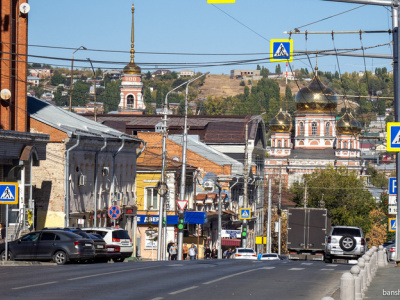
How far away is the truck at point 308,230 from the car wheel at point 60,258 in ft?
62.7

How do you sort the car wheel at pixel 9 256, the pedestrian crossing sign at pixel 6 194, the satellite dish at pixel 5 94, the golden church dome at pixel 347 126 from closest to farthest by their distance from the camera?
1. the pedestrian crossing sign at pixel 6 194
2. the car wheel at pixel 9 256
3. the satellite dish at pixel 5 94
4. the golden church dome at pixel 347 126

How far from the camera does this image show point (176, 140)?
271 feet

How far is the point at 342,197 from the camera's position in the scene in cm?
11494

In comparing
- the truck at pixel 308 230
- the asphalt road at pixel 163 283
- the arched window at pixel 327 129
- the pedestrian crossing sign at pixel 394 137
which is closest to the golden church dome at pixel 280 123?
the arched window at pixel 327 129

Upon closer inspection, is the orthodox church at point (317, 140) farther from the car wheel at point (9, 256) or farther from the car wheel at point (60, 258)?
the car wheel at point (60, 258)

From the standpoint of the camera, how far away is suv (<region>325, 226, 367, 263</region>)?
127ft

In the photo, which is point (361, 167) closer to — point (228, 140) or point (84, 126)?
point (228, 140)

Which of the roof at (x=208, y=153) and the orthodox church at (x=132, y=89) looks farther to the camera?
the orthodox church at (x=132, y=89)

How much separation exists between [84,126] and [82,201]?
18.4ft

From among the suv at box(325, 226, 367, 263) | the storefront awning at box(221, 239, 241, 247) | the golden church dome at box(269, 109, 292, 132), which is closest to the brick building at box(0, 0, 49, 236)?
the suv at box(325, 226, 367, 263)

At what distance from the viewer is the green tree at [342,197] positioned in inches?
4387

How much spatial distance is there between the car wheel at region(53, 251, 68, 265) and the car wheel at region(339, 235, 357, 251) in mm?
12581

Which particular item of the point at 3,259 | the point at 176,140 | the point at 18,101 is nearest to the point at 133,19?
the point at 176,140

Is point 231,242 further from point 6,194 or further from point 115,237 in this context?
point 6,194
